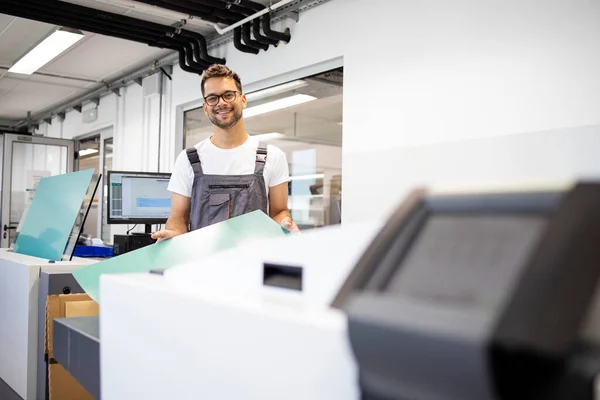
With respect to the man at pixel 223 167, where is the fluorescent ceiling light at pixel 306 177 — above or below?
above

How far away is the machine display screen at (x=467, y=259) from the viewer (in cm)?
26

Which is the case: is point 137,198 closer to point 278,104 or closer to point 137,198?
point 137,198

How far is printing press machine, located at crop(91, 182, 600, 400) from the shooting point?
24 centimetres

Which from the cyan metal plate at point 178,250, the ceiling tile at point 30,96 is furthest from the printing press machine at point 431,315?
the ceiling tile at point 30,96

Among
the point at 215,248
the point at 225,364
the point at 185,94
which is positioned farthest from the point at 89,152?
the point at 225,364

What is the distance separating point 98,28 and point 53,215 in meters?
2.07

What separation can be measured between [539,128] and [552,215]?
80.5 inches

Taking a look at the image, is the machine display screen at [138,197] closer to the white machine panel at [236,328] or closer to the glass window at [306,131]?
the glass window at [306,131]

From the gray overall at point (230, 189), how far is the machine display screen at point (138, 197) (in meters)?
1.54

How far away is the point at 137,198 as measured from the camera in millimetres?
3318

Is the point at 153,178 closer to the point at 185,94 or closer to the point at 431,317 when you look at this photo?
the point at 185,94

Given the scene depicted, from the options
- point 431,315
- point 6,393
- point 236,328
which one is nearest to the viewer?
point 431,315

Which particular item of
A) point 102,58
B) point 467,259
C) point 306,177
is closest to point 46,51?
point 102,58

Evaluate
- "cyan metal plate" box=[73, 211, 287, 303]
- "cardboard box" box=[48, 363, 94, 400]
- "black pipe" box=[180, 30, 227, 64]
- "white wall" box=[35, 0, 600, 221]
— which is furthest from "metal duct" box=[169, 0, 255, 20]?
"cyan metal plate" box=[73, 211, 287, 303]
